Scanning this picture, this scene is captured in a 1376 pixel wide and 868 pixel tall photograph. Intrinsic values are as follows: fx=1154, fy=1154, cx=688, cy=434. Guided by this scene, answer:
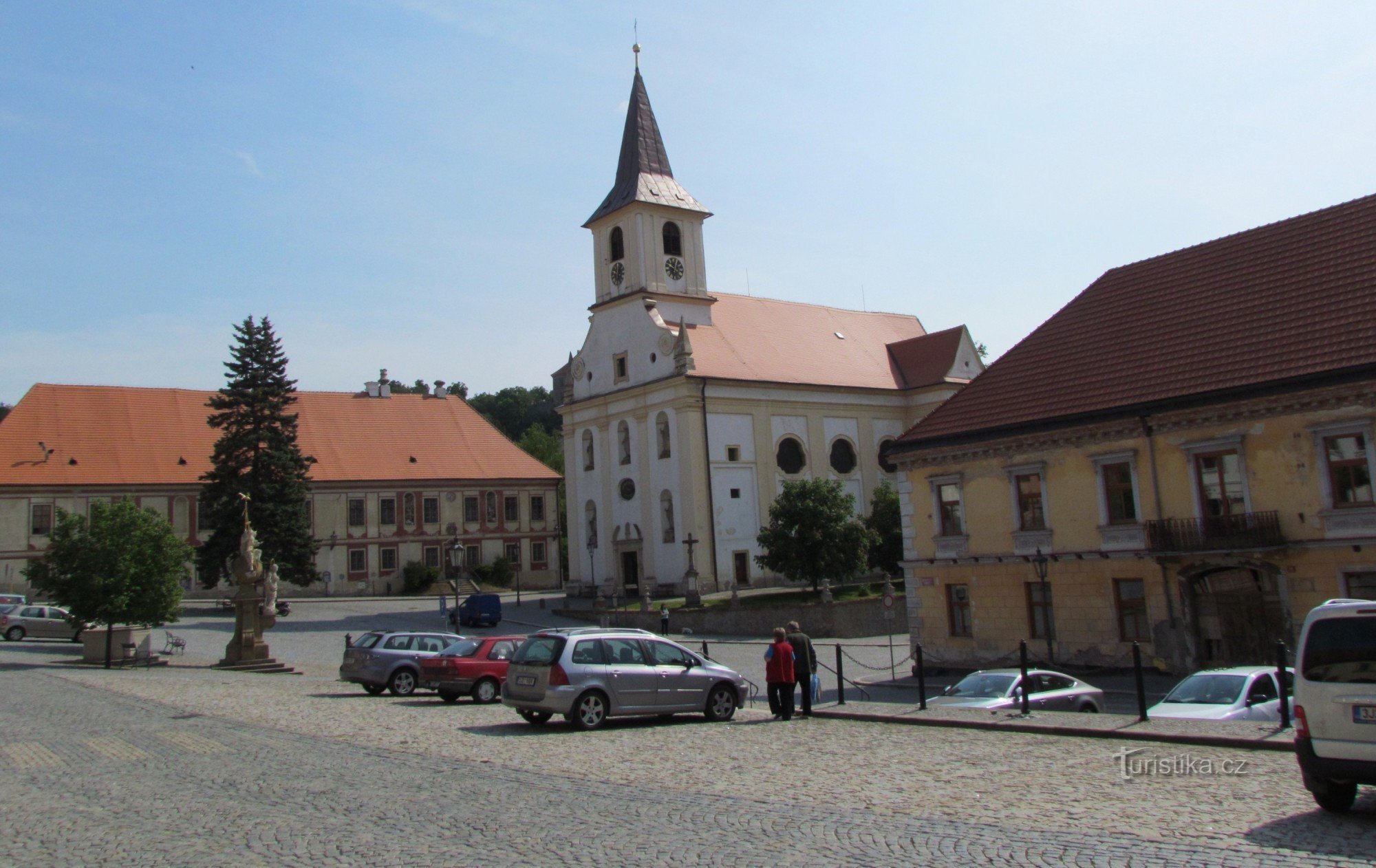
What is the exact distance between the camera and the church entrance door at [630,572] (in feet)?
187

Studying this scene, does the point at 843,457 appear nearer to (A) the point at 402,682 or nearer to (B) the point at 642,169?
(B) the point at 642,169

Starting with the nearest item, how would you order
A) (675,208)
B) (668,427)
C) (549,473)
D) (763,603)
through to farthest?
(763,603)
(668,427)
(675,208)
(549,473)

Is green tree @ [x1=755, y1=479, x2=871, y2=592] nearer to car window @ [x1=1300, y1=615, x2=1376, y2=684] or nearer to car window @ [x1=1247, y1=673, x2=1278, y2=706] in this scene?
car window @ [x1=1247, y1=673, x2=1278, y2=706]

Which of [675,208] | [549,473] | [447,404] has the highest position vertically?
[675,208]

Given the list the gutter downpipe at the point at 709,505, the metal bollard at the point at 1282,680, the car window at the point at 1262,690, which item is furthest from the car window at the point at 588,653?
the gutter downpipe at the point at 709,505

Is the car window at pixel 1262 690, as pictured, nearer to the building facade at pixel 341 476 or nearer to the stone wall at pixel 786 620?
the stone wall at pixel 786 620

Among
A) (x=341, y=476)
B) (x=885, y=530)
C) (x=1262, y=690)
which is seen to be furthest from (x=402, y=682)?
(x=341, y=476)

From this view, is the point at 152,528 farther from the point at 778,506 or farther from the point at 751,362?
the point at 751,362

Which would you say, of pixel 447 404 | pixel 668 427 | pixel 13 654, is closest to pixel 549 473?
pixel 447 404

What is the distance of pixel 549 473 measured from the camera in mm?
70500

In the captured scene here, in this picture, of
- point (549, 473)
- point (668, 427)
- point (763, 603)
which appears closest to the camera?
point (763, 603)

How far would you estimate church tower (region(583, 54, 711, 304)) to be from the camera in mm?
59625

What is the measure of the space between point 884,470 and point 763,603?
1705 cm

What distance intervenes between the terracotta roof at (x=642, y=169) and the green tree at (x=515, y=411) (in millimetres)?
71785
